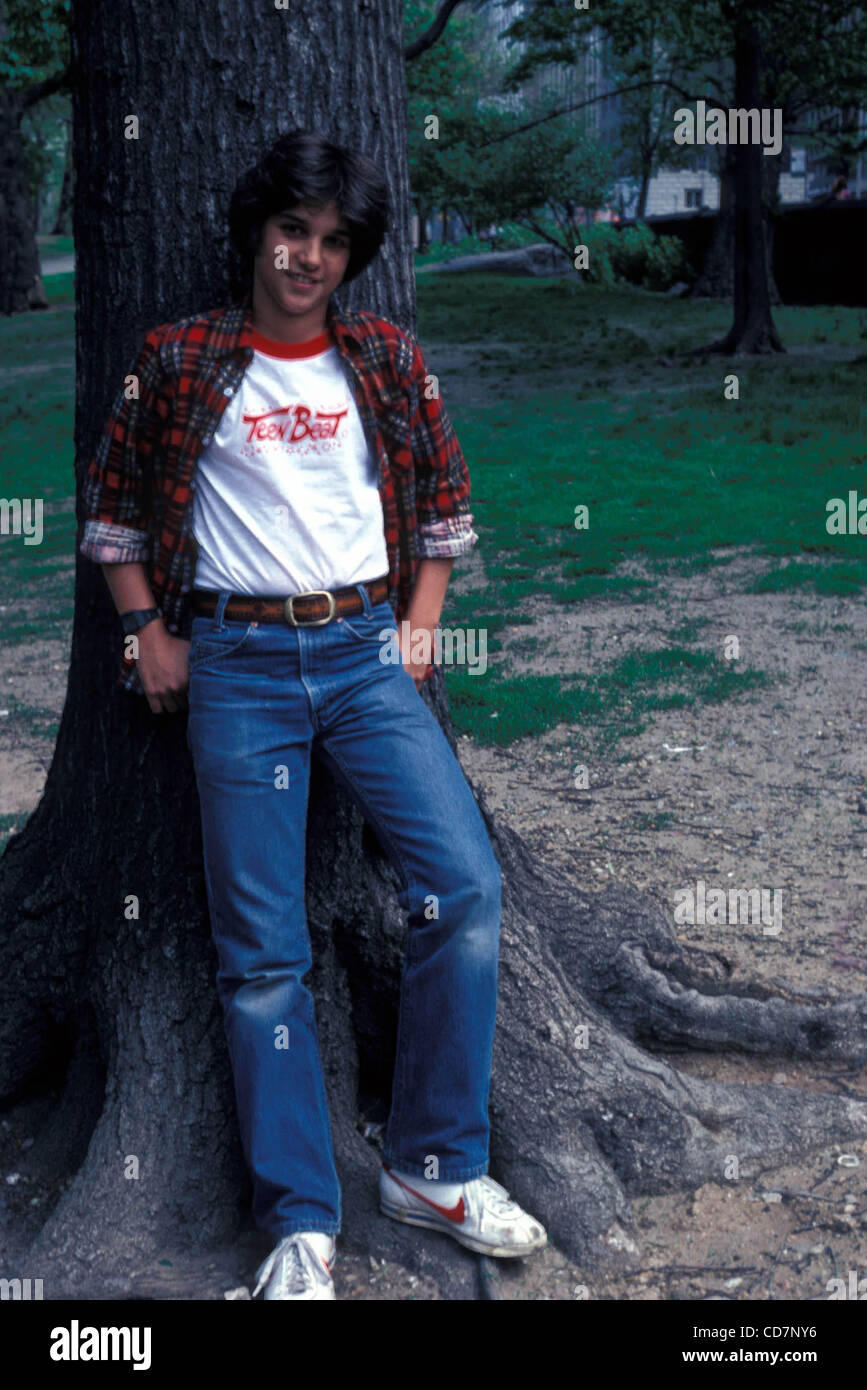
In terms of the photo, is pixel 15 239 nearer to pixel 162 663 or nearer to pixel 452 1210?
pixel 162 663

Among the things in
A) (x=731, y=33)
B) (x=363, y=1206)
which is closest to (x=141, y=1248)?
(x=363, y=1206)

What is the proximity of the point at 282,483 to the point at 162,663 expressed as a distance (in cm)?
48

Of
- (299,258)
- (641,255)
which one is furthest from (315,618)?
(641,255)

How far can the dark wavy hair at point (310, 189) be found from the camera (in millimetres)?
2848

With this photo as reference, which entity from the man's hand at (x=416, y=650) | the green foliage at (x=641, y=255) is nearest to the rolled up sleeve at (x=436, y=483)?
the man's hand at (x=416, y=650)

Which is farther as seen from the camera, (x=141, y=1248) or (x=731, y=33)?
(x=731, y=33)

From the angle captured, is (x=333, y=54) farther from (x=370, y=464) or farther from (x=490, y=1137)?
(x=490, y=1137)

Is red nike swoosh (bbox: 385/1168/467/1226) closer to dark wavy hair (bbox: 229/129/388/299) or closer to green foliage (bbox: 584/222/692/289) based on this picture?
dark wavy hair (bbox: 229/129/388/299)

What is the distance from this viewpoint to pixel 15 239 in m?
30.9

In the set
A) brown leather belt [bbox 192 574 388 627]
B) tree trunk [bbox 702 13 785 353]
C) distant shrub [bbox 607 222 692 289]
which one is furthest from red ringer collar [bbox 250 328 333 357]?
distant shrub [bbox 607 222 692 289]

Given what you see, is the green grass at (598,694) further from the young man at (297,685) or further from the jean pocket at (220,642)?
the jean pocket at (220,642)

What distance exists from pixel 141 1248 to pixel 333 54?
2.62 meters

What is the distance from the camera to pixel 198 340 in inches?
114

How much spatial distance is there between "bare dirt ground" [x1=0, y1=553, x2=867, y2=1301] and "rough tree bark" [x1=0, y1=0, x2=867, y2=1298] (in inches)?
3.9
